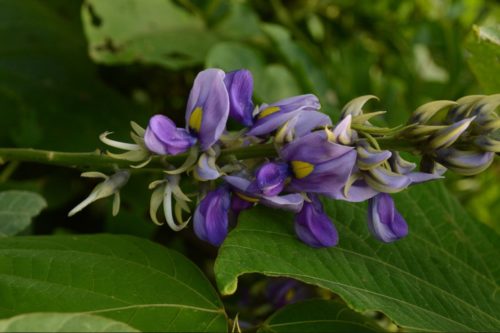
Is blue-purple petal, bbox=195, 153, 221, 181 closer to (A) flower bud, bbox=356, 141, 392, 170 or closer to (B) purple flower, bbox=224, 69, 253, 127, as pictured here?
(B) purple flower, bbox=224, 69, 253, 127

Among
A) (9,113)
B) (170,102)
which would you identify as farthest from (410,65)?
(9,113)

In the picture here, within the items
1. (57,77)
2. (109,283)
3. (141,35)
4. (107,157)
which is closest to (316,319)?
(109,283)

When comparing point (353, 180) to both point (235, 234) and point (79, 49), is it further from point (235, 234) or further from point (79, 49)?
point (79, 49)

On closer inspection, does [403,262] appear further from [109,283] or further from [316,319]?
[109,283]

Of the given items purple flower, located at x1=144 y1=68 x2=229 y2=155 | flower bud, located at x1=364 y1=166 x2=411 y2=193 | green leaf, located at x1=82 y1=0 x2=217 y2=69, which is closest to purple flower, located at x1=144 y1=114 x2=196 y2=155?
purple flower, located at x1=144 y1=68 x2=229 y2=155

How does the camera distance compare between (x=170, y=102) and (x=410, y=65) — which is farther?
(x=410, y=65)

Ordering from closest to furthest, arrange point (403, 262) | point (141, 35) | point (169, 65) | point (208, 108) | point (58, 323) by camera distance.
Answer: point (58, 323) → point (208, 108) → point (403, 262) → point (169, 65) → point (141, 35)
